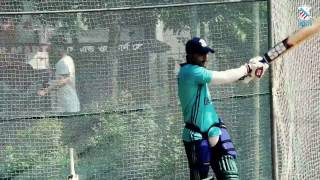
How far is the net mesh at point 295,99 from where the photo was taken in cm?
747

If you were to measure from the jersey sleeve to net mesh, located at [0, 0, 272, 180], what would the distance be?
1.07 m

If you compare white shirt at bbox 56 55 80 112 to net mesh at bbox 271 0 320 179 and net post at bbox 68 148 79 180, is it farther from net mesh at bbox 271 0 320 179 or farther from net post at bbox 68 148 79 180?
net mesh at bbox 271 0 320 179

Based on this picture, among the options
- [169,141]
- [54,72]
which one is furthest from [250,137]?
[54,72]

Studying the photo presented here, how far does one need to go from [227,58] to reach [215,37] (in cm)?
26

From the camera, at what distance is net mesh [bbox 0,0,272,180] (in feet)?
22.7

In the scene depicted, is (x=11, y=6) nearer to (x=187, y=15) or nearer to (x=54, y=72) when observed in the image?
(x=54, y=72)

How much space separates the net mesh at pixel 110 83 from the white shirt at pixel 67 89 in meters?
0.01

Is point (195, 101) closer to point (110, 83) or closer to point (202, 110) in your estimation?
point (202, 110)

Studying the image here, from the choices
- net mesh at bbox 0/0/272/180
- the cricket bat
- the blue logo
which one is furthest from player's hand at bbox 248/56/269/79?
the blue logo

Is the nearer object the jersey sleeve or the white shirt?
the jersey sleeve

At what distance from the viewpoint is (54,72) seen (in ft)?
22.8

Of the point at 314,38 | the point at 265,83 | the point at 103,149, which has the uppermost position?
the point at 314,38

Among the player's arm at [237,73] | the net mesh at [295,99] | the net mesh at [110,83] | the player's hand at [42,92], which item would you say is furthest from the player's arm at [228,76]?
the player's hand at [42,92]

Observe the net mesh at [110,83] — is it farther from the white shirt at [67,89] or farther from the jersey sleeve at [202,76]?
the jersey sleeve at [202,76]
